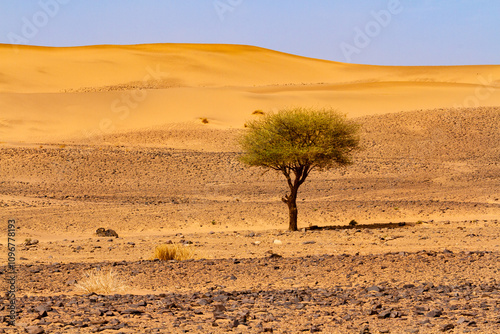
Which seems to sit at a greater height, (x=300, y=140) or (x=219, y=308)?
(x=300, y=140)

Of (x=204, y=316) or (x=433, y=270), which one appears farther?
(x=433, y=270)

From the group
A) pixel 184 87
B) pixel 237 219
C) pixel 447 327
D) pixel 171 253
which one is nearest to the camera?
pixel 447 327

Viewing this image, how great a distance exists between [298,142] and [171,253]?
845 cm

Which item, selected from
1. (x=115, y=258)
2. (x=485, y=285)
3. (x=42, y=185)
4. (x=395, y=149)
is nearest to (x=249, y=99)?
(x=395, y=149)

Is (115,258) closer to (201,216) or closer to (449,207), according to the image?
(201,216)

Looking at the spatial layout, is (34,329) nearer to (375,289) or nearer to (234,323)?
(234,323)

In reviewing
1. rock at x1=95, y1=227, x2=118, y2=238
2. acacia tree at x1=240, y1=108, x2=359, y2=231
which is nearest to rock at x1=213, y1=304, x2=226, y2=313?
rock at x1=95, y1=227, x2=118, y2=238

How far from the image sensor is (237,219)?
2214 centimetres

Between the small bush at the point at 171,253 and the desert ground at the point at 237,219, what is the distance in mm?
466

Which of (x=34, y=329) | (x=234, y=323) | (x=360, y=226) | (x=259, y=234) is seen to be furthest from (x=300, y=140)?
(x=34, y=329)

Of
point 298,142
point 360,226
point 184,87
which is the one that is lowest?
point 360,226

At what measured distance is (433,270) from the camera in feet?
37.9

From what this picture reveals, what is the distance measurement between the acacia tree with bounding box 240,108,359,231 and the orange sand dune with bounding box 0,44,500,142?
30.6m

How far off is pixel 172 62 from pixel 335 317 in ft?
337
